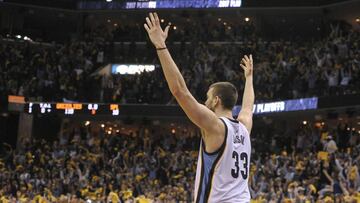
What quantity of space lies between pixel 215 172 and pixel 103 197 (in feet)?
57.4

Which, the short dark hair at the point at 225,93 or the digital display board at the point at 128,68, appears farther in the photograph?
the digital display board at the point at 128,68

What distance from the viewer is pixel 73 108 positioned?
3347 centimetres

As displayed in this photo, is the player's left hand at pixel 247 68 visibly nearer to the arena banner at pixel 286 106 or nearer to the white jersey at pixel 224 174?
the white jersey at pixel 224 174

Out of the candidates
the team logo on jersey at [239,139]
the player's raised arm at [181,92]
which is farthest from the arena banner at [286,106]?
the player's raised arm at [181,92]

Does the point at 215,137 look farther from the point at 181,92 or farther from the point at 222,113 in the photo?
the point at 181,92

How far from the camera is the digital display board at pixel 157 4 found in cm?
3738

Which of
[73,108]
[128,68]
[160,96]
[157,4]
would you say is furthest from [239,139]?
[157,4]

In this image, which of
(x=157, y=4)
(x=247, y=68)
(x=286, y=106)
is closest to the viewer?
(x=247, y=68)

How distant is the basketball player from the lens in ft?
14.9

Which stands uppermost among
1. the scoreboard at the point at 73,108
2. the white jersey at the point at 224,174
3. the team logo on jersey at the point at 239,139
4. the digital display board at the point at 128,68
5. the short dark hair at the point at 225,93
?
the digital display board at the point at 128,68

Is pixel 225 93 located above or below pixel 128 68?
below

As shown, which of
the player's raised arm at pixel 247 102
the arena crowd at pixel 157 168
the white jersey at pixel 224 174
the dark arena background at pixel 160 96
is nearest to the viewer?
the white jersey at pixel 224 174

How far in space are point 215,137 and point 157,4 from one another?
114ft

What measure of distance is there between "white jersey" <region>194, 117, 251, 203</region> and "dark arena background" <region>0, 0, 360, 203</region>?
12980mm
